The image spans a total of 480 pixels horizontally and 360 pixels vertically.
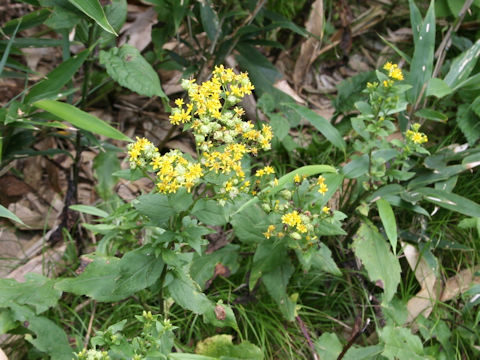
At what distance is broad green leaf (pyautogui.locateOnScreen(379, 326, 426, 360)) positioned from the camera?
2.23 m

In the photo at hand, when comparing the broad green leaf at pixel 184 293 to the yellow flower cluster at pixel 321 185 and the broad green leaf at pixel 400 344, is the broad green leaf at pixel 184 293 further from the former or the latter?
the broad green leaf at pixel 400 344

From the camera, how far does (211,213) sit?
184 cm

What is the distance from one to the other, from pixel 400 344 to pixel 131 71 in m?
1.74

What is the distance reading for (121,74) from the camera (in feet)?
7.95

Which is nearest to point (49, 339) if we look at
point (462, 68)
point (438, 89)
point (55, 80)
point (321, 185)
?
point (55, 80)

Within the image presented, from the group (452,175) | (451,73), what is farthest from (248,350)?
(451,73)

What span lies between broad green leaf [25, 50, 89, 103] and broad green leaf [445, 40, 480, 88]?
191 centimetres

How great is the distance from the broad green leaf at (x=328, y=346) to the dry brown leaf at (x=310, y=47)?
1940mm

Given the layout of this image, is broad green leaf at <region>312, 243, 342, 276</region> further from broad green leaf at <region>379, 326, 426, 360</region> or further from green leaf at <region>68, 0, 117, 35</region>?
green leaf at <region>68, 0, 117, 35</region>

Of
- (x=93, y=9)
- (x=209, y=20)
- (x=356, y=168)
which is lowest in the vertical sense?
(x=356, y=168)

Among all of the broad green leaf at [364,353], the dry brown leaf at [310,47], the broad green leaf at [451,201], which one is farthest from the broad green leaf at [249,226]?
the dry brown leaf at [310,47]

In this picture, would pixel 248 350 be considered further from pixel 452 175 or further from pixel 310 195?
pixel 452 175

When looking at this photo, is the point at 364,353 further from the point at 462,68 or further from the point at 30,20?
the point at 30,20

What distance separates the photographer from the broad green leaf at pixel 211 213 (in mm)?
1822
